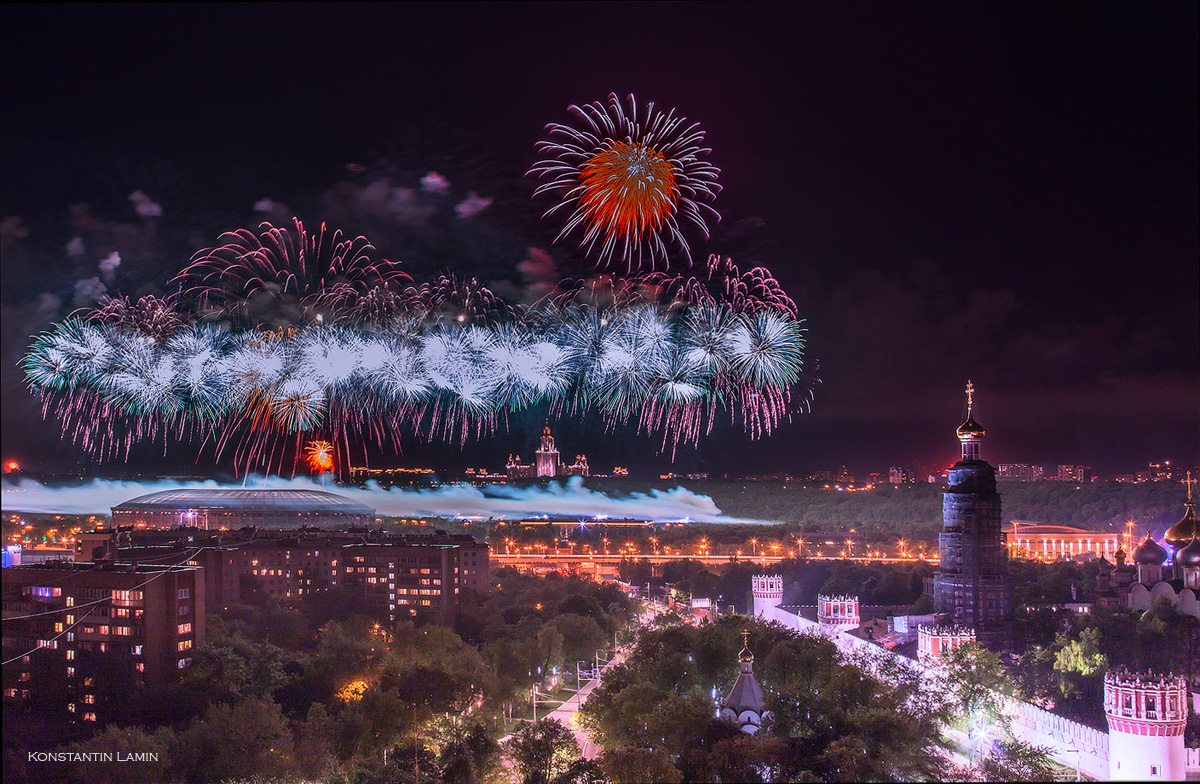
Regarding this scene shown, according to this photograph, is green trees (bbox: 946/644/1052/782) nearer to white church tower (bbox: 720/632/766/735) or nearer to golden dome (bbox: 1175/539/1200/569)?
white church tower (bbox: 720/632/766/735)

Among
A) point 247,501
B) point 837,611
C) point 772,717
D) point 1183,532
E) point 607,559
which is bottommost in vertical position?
point 607,559

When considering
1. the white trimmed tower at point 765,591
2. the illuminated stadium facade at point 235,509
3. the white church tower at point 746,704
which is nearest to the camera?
the white church tower at point 746,704

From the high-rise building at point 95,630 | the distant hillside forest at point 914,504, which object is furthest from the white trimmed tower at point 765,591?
the high-rise building at point 95,630

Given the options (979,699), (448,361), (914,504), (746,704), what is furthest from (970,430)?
(914,504)

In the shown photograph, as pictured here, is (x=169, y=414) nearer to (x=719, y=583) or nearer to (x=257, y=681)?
(x=257, y=681)

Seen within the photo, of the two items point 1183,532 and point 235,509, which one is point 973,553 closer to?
point 1183,532

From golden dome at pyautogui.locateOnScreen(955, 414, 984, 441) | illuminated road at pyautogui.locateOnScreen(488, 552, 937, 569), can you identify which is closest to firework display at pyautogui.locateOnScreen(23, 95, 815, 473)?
golden dome at pyautogui.locateOnScreen(955, 414, 984, 441)

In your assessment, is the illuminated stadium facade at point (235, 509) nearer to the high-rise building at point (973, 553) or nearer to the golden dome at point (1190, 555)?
the high-rise building at point (973, 553)
